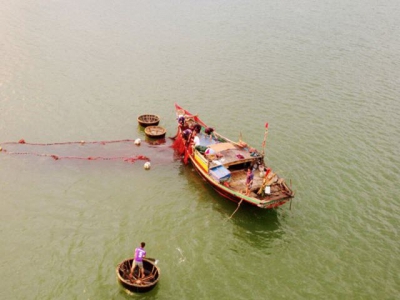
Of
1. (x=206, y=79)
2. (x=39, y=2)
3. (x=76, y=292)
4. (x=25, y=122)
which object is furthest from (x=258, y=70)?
(x=39, y=2)

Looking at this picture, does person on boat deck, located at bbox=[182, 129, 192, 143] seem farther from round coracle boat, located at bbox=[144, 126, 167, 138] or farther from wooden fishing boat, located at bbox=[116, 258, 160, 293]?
wooden fishing boat, located at bbox=[116, 258, 160, 293]

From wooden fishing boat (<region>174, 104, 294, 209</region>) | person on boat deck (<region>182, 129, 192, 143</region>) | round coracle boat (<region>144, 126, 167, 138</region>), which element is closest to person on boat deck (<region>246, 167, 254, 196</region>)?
wooden fishing boat (<region>174, 104, 294, 209</region>)

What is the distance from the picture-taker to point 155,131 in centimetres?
2841

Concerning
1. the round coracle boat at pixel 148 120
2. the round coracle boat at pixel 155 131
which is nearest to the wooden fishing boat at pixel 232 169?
the round coracle boat at pixel 155 131

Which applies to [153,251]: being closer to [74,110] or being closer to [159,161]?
[159,161]

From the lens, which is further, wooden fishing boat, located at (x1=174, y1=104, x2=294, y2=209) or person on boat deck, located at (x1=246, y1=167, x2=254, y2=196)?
person on boat deck, located at (x1=246, y1=167, x2=254, y2=196)

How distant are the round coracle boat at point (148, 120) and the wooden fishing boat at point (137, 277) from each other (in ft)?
46.1

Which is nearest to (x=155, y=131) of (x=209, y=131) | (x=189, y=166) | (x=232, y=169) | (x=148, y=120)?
(x=148, y=120)

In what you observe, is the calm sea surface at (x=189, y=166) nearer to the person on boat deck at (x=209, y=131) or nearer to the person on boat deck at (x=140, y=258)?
the person on boat deck at (x=140, y=258)

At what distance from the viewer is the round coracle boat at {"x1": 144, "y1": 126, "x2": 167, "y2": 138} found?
2777 cm

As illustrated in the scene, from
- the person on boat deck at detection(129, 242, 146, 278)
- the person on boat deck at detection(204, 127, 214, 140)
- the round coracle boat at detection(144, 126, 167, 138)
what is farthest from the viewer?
the round coracle boat at detection(144, 126, 167, 138)

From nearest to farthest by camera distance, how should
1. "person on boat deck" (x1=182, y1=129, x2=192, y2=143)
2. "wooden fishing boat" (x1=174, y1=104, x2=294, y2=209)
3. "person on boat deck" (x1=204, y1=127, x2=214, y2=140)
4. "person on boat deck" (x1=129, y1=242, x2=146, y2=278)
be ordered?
"person on boat deck" (x1=129, y1=242, x2=146, y2=278), "wooden fishing boat" (x1=174, y1=104, x2=294, y2=209), "person on boat deck" (x1=182, y1=129, x2=192, y2=143), "person on boat deck" (x1=204, y1=127, x2=214, y2=140)

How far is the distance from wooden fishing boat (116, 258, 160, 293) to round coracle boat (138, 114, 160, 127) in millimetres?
14043

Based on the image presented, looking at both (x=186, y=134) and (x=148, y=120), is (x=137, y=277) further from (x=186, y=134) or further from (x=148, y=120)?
(x=148, y=120)
